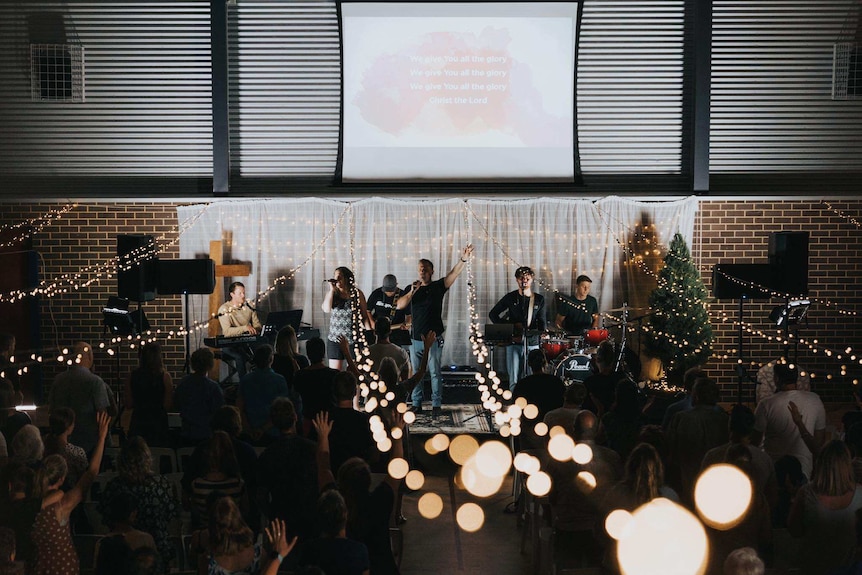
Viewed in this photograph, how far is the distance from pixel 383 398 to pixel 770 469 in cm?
284

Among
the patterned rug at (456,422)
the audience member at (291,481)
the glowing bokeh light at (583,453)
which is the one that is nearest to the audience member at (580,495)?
the glowing bokeh light at (583,453)

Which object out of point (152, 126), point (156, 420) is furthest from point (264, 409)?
point (152, 126)

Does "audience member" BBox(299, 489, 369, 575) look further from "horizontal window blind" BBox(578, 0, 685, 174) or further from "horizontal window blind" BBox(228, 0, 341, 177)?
"horizontal window blind" BBox(578, 0, 685, 174)

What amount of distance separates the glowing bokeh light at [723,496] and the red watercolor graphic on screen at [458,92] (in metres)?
6.79

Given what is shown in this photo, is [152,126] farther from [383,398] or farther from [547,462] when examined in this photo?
[547,462]

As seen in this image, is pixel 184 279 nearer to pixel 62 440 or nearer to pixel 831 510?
pixel 62 440

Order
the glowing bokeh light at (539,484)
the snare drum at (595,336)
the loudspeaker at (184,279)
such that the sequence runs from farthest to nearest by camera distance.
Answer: the snare drum at (595,336) < the loudspeaker at (184,279) < the glowing bokeh light at (539,484)

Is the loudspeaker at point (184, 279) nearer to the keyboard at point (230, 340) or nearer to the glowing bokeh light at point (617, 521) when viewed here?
the keyboard at point (230, 340)

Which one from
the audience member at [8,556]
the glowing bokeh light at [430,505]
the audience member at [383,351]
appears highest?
the audience member at [383,351]

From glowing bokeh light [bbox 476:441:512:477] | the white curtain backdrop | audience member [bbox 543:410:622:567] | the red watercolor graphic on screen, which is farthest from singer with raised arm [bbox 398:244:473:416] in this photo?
audience member [bbox 543:410:622:567]

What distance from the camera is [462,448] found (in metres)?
8.72

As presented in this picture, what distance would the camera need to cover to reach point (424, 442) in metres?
8.89

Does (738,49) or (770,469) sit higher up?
(738,49)

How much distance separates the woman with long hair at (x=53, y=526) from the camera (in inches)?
168
